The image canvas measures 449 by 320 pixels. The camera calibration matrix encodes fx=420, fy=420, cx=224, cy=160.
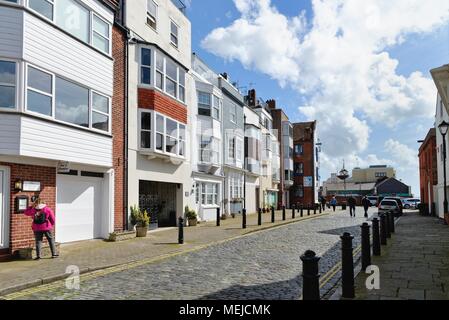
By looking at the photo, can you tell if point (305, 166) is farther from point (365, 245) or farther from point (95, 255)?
point (365, 245)

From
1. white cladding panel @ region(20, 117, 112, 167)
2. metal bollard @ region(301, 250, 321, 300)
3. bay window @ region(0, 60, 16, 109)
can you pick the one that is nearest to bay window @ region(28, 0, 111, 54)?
bay window @ region(0, 60, 16, 109)

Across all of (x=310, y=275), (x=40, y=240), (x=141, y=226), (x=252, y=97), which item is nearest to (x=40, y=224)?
(x=40, y=240)

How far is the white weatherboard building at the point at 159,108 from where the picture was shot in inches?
739

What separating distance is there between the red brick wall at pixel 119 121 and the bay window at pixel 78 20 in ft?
2.91

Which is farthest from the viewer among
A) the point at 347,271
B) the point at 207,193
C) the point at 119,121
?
the point at 207,193

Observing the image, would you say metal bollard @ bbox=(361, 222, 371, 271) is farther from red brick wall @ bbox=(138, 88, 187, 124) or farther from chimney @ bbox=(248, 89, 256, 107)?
chimney @ bbox=(248, 89, 256, 107)

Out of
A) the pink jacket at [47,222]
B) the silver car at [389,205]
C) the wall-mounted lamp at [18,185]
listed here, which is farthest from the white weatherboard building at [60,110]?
the silver car at [389,205]

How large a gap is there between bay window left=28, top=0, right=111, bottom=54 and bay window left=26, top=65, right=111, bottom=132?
189 centimetres

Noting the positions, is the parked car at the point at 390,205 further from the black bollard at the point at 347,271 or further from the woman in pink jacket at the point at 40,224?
the black bollard at the point at 347,271

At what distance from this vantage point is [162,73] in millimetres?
20359

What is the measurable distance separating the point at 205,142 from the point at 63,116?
13534 millimetres
